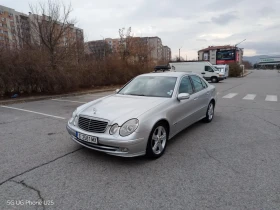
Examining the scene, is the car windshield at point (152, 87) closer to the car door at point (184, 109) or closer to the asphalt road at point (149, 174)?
the car door at point (184, 109)

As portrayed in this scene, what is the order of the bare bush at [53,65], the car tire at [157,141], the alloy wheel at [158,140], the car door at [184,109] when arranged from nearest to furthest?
the car tire at [157,141] → the alloy wheel at [158,140] → the car door at [184,109] → the bare bush at [53,65]

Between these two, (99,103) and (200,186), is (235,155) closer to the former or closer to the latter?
(200,186)

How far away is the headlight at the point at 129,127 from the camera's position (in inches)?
123

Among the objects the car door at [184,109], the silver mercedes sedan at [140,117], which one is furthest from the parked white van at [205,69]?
the silver mercedes sedan at [140,117]

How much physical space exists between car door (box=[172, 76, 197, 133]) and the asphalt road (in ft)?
1.32

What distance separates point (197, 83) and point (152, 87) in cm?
153

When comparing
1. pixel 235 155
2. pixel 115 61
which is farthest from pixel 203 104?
pixel 115 61

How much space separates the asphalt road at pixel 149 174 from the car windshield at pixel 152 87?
1150mm

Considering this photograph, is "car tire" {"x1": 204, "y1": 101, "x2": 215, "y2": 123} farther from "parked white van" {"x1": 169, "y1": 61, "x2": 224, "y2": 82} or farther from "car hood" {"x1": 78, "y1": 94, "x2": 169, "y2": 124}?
"parked white van" {"x1": 169, "y1": 61, "x2": 224, "y2": 82}

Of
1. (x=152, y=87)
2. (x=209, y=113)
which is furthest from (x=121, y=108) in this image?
(x=209, y=113)

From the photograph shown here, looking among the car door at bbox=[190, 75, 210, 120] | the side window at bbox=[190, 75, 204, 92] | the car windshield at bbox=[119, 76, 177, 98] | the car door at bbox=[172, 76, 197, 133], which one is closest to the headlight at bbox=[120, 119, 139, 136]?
the car door at bbox=[172, 76, 197, 133]

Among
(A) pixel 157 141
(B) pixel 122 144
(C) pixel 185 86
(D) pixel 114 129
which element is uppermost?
(C) pixel 185 86

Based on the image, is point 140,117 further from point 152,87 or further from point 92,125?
point 152,87

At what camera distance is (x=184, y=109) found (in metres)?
4.34
